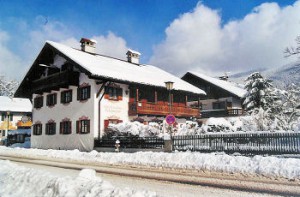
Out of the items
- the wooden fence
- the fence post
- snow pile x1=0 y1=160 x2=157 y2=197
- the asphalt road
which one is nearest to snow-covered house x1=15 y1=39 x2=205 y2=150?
the fence post

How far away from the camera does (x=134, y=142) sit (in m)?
24.2

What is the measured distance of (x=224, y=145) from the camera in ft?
65.9

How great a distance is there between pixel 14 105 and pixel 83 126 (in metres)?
35.6

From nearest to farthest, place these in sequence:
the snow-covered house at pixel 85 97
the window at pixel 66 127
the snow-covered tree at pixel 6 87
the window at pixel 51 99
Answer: the snow-covered house at pixel 85 97 → the window at pixel 66 127 → the window at pixel 51 99 → the snow-covered tree at pixel 6 87

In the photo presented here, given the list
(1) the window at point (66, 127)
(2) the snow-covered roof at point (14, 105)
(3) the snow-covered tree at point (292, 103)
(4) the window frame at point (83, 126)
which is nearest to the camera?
(4) the window frame at point (83, 126)

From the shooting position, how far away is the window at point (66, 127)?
1215 inches

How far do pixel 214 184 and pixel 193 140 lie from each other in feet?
36.8

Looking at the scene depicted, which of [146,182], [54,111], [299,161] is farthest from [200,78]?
[146,182]

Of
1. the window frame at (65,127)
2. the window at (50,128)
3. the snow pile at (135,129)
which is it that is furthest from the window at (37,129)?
the snow pile at (135,129)

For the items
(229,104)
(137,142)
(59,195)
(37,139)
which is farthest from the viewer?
(229,104)

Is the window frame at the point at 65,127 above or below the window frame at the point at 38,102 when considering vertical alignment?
below

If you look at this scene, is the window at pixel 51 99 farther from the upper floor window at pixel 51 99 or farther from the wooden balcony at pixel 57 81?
the wooden balcony at pixel 57 81

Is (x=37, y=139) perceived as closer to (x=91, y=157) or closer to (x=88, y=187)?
(x=91, y=157)

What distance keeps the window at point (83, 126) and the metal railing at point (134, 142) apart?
1.80 m
